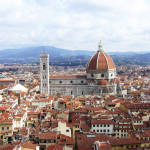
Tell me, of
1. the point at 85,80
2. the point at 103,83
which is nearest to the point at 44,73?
the point at 85,80

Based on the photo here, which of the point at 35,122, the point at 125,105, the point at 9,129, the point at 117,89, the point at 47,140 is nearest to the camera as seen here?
the point at 47,140

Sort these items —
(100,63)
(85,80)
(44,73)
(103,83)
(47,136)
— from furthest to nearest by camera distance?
1. (85,80)
2. (100,63)
3. (44,73)
4. (103,83)
5. (47,136)

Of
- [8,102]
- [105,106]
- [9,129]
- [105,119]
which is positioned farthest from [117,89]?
[9,129]

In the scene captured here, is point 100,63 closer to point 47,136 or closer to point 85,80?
point 85,80

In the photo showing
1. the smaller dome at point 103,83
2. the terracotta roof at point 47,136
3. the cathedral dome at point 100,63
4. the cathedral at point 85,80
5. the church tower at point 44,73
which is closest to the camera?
the terracotta roof at point 47,136

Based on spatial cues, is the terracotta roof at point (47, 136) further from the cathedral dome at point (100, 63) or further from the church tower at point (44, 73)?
the cathedral dome at point (100, 63)

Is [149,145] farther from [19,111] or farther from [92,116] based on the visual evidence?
[19,111]

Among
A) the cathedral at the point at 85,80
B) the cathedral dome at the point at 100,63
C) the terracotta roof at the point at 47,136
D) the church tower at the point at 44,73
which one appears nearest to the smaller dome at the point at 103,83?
the cathedral at the point at 85,80

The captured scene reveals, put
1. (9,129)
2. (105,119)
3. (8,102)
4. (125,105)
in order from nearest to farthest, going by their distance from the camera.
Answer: (9,129), (105,119), (125,105), (8,102)
